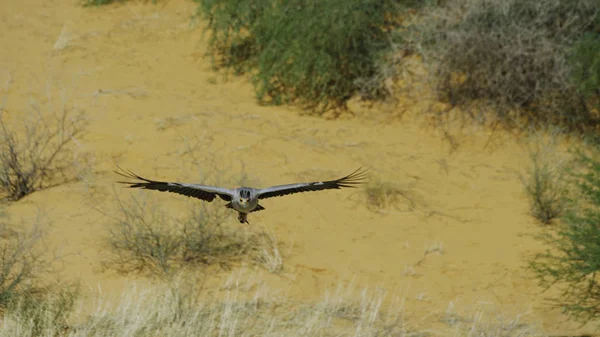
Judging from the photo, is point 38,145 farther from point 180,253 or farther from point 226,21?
point 226,21

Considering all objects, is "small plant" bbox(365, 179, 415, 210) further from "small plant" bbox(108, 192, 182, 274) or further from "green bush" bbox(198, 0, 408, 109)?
"green bush" bbox(198, 0, 408, 109)

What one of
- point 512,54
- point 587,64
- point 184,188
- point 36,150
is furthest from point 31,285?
point 587,64

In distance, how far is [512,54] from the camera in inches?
488

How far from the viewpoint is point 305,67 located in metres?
12.7

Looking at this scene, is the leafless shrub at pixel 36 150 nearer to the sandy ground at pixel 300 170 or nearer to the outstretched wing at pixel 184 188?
the sandy ground at pixel 300 170

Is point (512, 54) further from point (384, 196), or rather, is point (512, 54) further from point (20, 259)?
point (20, 259)

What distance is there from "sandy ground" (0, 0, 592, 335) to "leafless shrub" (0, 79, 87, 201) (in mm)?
203

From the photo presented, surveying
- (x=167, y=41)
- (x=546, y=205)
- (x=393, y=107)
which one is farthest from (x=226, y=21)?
(x=546, y=205)

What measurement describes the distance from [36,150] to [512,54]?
21.9ft

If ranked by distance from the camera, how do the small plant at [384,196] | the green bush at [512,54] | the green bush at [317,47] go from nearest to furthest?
the small plant at [384,196] < the green bush at [512,54] < the green bush at [317,47]

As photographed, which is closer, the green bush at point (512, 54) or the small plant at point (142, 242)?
the small plant at point (142, 242)

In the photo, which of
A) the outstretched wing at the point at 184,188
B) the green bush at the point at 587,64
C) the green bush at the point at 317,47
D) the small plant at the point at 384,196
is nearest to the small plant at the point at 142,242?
the small plant at the point at 384,196

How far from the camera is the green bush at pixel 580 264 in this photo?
842 cm

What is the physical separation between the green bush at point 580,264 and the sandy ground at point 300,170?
0.26 metres
